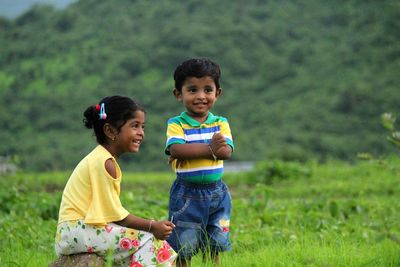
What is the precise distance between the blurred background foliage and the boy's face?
17.9 meters

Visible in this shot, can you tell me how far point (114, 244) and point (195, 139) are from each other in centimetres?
87

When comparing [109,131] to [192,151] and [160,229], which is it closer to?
[192,151]

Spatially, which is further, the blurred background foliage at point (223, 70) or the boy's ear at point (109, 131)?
the blurred background foliage at point (223, 70)

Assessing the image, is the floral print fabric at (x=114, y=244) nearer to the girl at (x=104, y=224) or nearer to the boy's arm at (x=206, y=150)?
the girl at (x=104, y=224)

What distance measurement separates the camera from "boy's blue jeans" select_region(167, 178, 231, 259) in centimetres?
412

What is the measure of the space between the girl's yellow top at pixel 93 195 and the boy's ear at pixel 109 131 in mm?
117

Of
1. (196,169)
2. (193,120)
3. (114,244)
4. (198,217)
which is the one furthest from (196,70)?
(114,244)

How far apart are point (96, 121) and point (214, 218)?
0.98 metres

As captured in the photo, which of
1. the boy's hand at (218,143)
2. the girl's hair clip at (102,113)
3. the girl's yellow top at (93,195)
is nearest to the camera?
the girl's yellow top at (93,195)

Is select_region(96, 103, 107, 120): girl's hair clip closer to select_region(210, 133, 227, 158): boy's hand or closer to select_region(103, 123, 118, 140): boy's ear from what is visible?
select_region(103, 123, 118, 140): boy's ear

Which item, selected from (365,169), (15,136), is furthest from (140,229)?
(15,136)

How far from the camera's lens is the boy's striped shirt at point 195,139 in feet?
13.5

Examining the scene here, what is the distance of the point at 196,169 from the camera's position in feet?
13.5

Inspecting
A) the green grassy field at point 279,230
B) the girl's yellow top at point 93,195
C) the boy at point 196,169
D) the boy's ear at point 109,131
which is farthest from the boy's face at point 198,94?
the green grassy field at point 279,230
